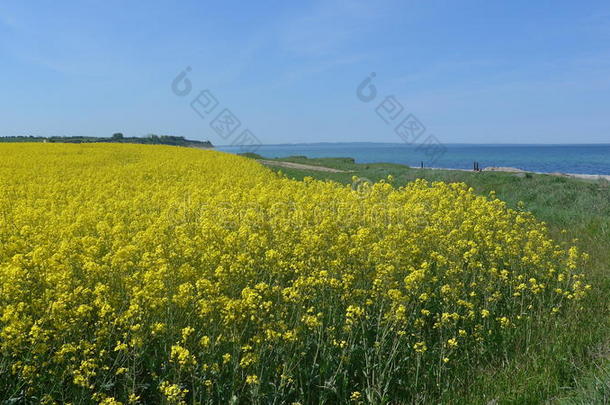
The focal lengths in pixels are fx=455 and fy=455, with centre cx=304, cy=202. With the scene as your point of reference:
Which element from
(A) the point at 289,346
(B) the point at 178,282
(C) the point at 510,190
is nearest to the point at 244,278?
(B) the point at 178,282

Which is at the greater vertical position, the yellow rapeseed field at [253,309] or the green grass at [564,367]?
the yellow rapeseed field at [253,309]

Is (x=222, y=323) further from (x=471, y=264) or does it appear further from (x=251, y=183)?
(x=251, y=183)

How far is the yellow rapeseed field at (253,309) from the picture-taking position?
3.73m

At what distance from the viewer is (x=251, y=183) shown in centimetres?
1465

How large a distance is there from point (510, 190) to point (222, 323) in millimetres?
14697

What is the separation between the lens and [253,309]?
13.9 feet

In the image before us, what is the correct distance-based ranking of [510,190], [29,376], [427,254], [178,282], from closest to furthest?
1. [29,376]
2. [178,282]
3. [427,254]
4. [510,190]

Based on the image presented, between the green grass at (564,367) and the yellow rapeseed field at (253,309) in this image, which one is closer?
the yellow rapeseed field at (253,309)

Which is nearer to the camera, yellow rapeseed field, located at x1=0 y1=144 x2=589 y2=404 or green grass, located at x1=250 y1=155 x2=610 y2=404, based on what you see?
yellow rapeseed field, located at x1=0 y1=144 x2=589 y2=404

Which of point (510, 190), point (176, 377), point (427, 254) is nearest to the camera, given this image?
point (176, 377)

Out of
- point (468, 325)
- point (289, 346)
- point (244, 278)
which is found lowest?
point (468, 325)

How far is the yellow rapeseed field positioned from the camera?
3.73 meters

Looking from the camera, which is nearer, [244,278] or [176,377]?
[176,377]

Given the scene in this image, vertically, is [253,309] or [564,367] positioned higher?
[253,309]
